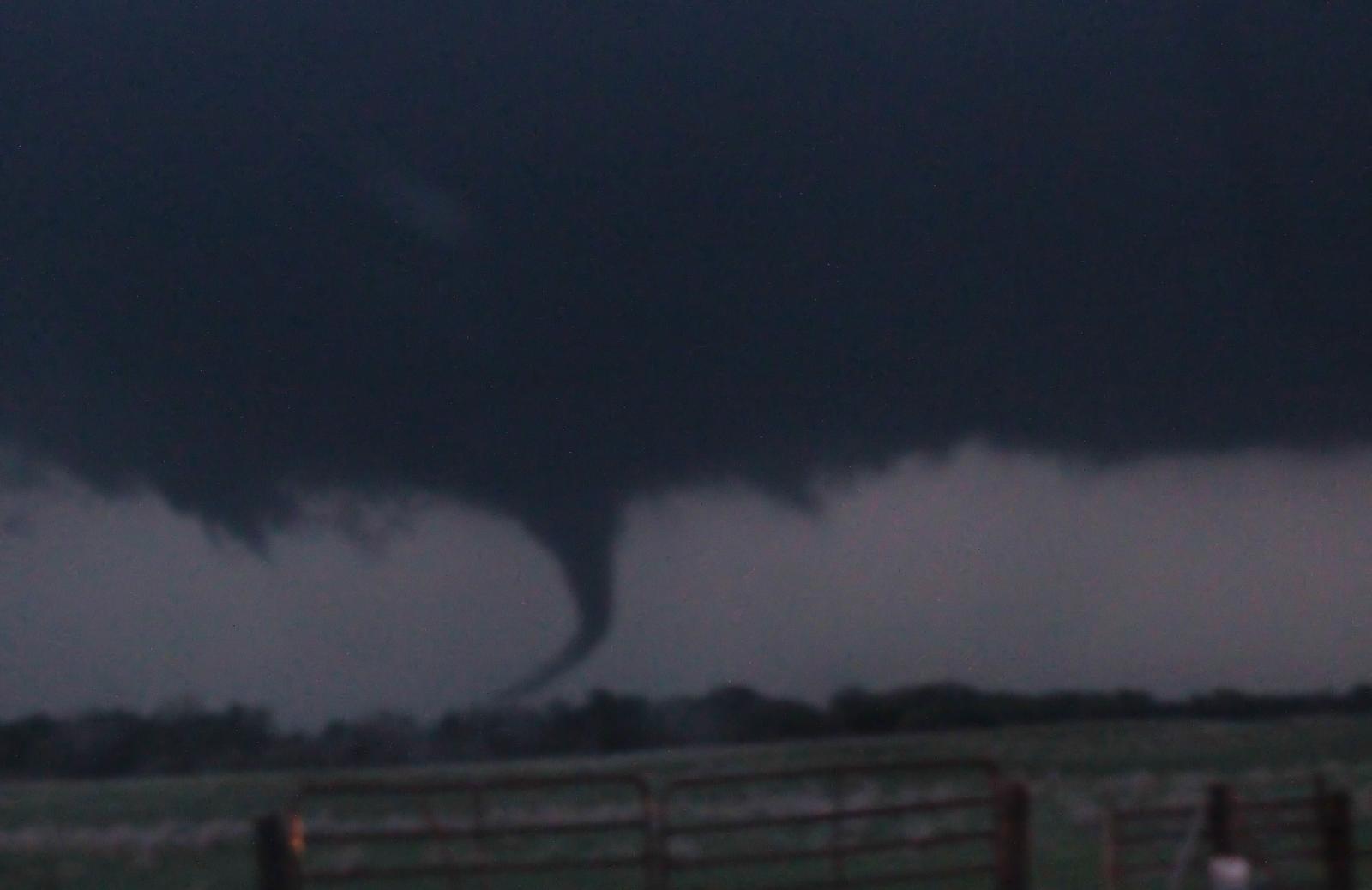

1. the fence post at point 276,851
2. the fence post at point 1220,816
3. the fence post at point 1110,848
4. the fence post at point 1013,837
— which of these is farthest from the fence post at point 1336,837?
the fence post at point 276,851

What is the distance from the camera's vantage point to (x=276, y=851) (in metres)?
12.7

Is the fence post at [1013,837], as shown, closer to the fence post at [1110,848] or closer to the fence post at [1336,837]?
the fence post at [1110,848]

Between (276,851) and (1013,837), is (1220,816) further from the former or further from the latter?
(276,851)

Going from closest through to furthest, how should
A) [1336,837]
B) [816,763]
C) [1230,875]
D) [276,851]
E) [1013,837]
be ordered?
[1230,875] → [276,851] → [1013,837] → [1336,837] → [816,763]

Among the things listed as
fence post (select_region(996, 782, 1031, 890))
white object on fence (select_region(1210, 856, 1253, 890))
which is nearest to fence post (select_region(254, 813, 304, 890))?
fence post (select_region(996, 782, 1031, 890))

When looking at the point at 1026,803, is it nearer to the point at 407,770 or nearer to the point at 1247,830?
the point at 1247,830

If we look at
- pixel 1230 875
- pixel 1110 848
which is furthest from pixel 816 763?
pixel 1230 875

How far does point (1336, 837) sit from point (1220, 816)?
1162 mm

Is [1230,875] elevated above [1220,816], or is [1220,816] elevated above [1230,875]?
[1220,816]

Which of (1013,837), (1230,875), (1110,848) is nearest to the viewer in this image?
(1230,875)

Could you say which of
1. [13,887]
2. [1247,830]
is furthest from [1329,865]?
[13,887]

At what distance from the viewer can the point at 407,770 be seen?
3266 cm

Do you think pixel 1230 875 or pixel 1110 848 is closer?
pixel 1230 875

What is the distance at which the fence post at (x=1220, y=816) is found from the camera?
13.5 meters
